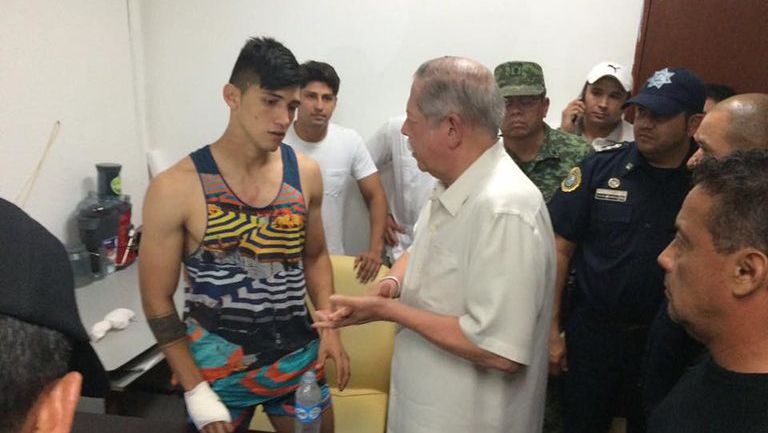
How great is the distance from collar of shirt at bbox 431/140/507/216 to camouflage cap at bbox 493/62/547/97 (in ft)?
3.10

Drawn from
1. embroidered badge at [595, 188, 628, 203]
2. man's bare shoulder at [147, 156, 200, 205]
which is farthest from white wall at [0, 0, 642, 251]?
man's bare shoulder at [147, 156, 200, 205]

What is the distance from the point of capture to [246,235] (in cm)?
137

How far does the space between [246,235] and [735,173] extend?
42.3 inches

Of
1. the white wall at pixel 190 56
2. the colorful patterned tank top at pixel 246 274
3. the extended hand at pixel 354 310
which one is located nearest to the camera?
the extended hand at pixel 354 310

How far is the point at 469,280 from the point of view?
3.73 feet

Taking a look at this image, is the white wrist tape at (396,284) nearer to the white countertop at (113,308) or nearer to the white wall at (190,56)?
the white countertop at (113,308)

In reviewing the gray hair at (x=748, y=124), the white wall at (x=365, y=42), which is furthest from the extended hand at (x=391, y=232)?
the gray hair at (x=748, y=124)

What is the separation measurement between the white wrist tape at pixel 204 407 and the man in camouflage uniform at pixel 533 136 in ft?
4.64

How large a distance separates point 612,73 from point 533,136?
58 centimetres

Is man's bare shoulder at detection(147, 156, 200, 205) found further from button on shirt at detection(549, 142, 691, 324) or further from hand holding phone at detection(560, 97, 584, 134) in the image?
hand holding phone at detection(560, 97, 584, 134)

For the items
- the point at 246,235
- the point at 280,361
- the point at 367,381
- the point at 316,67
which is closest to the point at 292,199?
the point at 246,235

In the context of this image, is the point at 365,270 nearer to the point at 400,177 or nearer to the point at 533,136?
the point at 400,177

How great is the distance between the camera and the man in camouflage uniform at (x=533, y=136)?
208 centimetres

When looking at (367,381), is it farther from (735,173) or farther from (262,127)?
(735,173)
